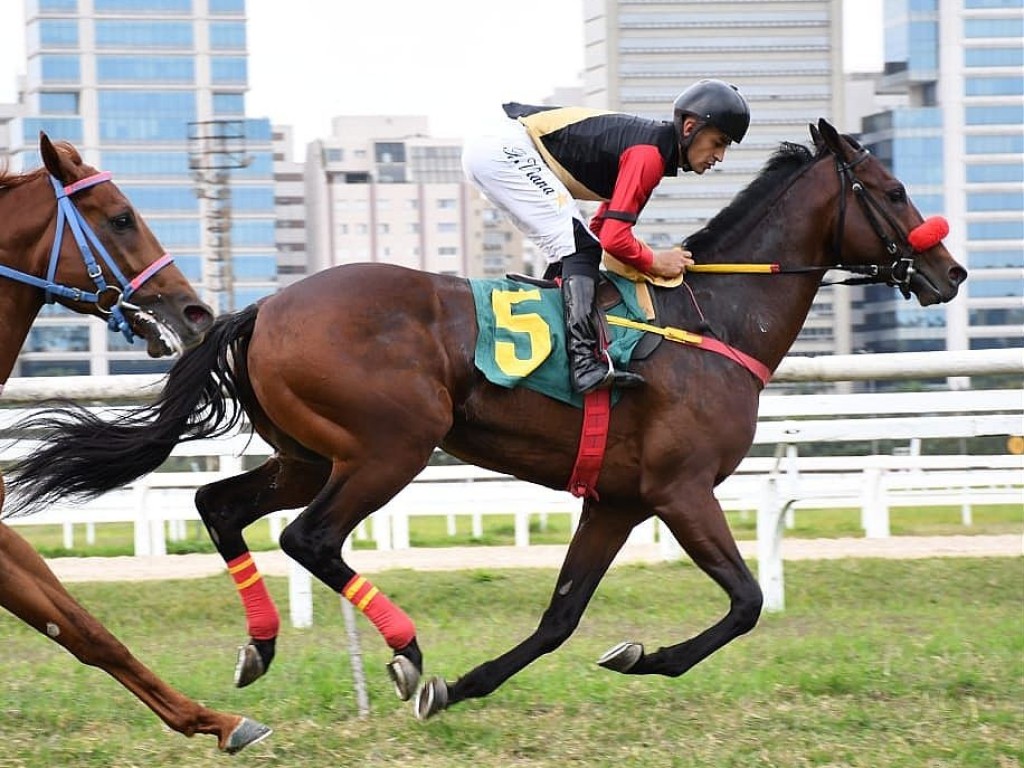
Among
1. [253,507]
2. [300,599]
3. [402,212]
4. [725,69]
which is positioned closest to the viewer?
[253,507]

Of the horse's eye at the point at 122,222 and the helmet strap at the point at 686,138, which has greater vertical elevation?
the helmet strap at the point at 686,138

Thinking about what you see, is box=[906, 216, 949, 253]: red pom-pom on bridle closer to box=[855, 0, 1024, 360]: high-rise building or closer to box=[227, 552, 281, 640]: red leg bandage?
box=[227, 552, 281, 640]: red leg bandage

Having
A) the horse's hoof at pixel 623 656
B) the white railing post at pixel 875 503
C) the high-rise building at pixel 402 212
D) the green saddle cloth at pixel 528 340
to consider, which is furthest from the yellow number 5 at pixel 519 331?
the high-rise building at pixel 402 212

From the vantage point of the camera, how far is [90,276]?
4914mm

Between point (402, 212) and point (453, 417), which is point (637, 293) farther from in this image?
point (402, 212)

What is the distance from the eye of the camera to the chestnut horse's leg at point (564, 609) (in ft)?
17.0

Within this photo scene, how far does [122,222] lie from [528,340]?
1.45m

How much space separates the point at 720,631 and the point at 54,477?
2.47 meters

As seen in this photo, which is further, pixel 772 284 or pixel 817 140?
pixel 817 140

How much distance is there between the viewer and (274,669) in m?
6.05

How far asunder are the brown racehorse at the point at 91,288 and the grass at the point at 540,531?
5014 millimetres

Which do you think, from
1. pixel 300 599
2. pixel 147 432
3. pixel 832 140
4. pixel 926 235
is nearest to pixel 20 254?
pixel 147 432

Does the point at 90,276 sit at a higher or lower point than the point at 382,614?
higher

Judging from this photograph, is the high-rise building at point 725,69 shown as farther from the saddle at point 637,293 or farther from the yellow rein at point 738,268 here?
the saddle at point 637,293
